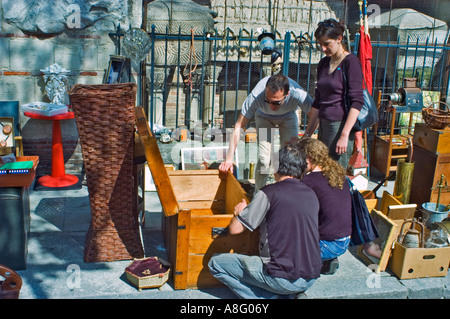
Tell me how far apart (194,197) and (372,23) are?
788cm

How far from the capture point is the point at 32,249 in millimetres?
4816

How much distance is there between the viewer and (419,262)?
4.52m

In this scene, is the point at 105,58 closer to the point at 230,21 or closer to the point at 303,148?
the point at 303,148

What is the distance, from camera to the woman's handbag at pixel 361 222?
435cm

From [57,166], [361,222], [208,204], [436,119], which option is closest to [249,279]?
[361,222]

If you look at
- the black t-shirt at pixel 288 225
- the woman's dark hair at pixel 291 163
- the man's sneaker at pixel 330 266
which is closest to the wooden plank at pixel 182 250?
the black t-shirt at pixel 288 225

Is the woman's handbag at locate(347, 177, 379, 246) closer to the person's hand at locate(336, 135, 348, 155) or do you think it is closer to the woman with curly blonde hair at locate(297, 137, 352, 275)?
the woman with curly blonde hair at locate(297, 137, 352, 275)

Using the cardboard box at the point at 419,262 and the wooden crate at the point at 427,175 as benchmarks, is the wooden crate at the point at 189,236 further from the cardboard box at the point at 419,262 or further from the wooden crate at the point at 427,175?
the wooden crate at the point at 427,175

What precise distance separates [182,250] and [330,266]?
1306 mm

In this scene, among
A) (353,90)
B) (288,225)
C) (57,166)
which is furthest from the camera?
(57,166)

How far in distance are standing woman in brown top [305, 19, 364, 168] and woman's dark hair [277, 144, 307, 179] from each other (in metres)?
1.09

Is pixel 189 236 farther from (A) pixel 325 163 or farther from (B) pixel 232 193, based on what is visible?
(A) pixel 325 163

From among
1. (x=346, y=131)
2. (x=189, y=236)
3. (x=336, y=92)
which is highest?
(x=336, y=92)

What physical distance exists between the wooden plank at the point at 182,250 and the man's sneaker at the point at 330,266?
1.21m
